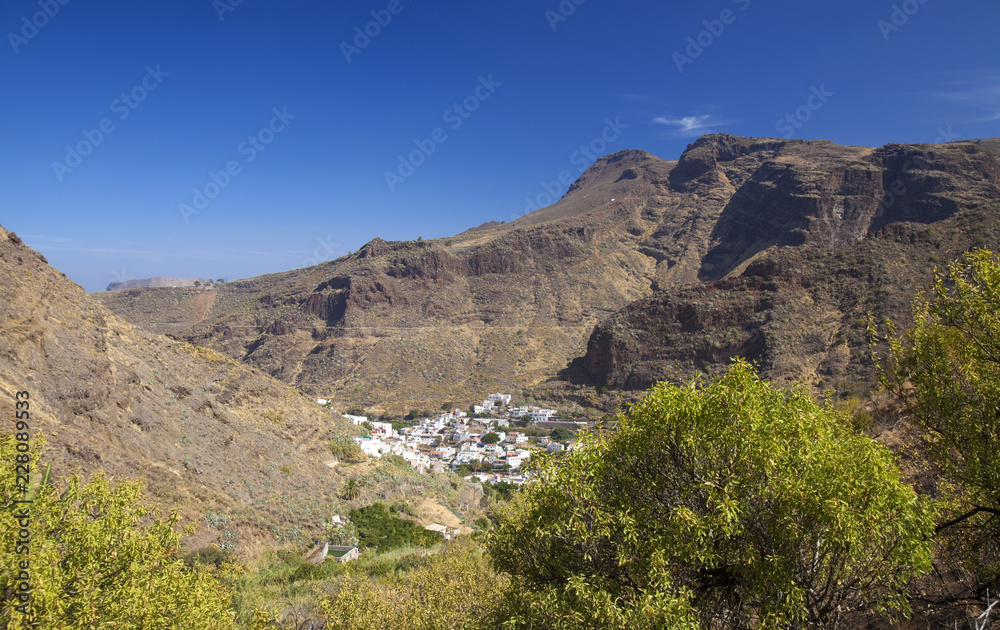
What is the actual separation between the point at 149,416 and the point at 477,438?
33719mm

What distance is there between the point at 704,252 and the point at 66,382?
90.3m

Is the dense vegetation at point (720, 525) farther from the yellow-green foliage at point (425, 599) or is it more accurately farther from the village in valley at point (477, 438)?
the village in valley at point (477, 438)

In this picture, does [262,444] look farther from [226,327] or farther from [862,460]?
[226,327]

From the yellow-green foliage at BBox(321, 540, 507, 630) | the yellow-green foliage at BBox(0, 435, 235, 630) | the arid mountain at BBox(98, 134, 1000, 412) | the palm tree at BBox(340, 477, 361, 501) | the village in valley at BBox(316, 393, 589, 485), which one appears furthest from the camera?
the arid mountain at BBox(98, 134, 1000, 412)

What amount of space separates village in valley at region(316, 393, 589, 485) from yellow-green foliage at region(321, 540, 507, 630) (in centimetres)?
1996

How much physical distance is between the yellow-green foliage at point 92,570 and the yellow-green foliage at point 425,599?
183cm

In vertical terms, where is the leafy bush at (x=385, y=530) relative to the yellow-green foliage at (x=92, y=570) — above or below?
below

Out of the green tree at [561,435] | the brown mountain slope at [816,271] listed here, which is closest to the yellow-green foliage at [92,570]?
the brown mountain slope at [816,271]

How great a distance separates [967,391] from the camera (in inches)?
244

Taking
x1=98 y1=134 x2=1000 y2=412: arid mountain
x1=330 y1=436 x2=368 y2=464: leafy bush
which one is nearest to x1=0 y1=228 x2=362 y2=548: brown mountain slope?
x1=330 y1=436 x2=368 y2=464: leafy bush

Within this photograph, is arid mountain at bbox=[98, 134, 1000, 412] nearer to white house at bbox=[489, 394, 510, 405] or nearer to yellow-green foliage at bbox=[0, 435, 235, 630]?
white house at bbox=[489, 394, 510, 405]

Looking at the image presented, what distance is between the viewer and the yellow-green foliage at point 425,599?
7719mm

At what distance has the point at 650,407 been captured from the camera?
552cm

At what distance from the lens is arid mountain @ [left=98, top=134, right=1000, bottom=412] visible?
4356 centimetres
